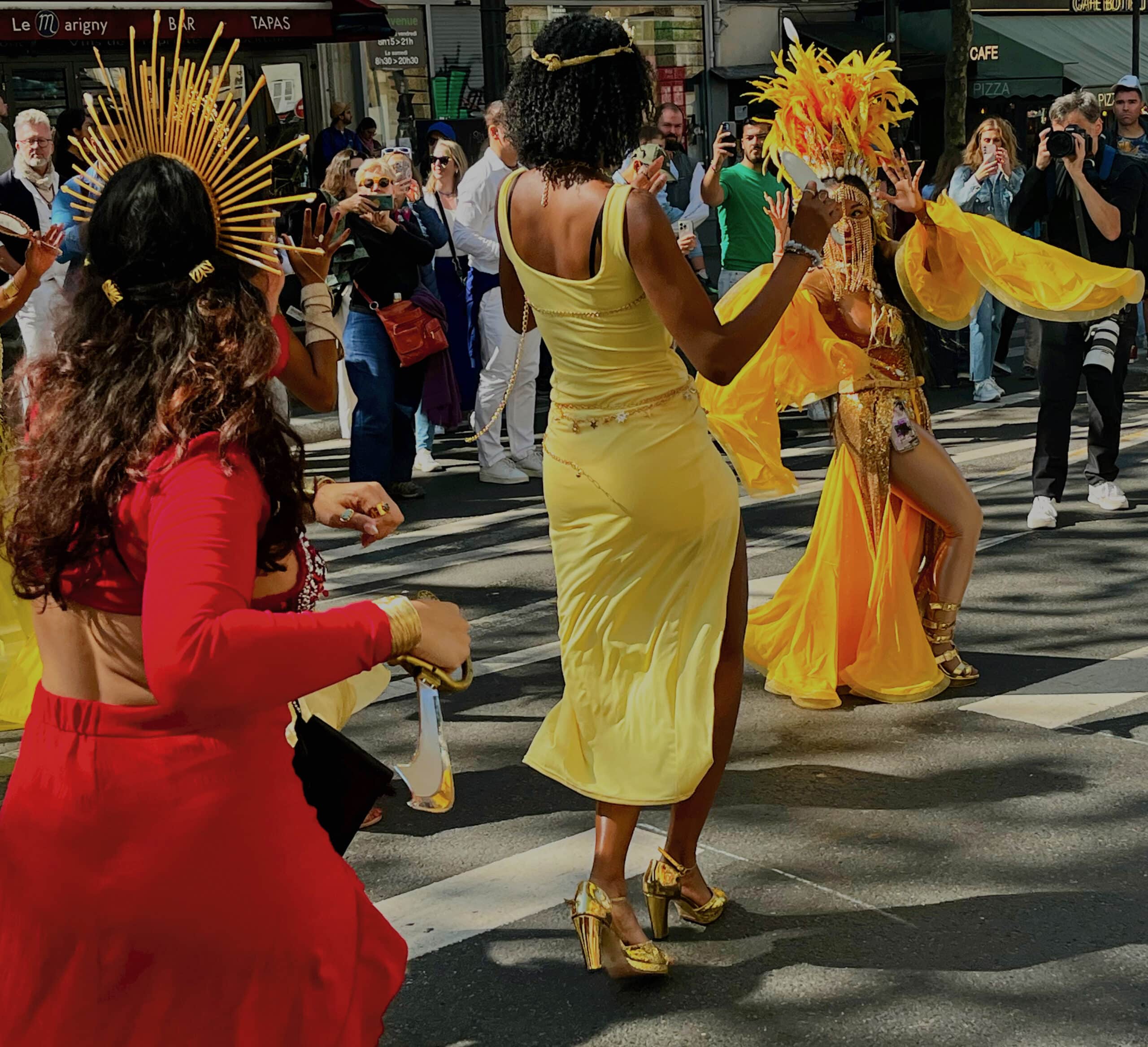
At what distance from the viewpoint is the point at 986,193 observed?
12273 mm

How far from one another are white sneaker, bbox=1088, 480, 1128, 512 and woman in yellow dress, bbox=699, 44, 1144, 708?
2.89 meters

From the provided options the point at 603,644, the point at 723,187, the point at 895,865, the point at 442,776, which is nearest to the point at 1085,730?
A: the point at 895,865

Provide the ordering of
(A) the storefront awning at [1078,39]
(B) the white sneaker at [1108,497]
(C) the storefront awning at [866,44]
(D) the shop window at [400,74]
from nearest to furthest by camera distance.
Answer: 1. (B) the white sneaker at [1108,497]
2. (D) the shop window at [400,74]
3. (C) the storefront awning at [866,44]
4. (A) the storefront awning at [1078,39]

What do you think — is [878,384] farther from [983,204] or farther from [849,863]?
[983,204]

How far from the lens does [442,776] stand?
2.51 meters

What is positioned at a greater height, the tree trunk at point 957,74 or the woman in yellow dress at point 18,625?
the tree trunk at point 957,74

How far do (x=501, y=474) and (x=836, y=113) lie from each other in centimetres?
502

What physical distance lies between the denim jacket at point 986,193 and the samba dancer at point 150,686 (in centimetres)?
1066

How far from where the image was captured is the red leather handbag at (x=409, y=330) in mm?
9312

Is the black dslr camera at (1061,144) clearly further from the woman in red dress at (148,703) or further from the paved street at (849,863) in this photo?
the woman in red dress at (148,703)

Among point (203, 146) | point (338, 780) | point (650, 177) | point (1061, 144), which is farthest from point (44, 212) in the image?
point (203, 146)

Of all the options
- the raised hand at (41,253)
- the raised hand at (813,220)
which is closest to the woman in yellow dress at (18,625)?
the raised hand at (41,253)

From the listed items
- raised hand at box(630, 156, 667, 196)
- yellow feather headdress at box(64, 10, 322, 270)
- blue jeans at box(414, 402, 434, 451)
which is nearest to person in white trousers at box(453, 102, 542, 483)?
blue jeans at box(414, 402, 434, 451)

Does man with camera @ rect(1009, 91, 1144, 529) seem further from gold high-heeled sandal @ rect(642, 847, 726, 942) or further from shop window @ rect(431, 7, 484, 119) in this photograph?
shop window @ rect(431, 7, 484, 119)
